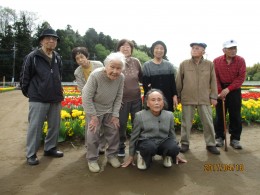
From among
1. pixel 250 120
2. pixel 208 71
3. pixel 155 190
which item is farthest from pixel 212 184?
pixel 250 120

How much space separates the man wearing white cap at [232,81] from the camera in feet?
15.6

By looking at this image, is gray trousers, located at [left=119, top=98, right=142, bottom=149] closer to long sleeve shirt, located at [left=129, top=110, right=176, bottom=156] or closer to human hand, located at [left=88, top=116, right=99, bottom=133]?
long sleeve shirt, located at [left=129, top=110, right=176, bottom=156]

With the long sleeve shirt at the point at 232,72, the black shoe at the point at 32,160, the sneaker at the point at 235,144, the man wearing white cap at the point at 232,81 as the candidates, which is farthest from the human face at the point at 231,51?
the black shoe at the point at 32,160

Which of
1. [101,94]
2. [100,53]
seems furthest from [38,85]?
[100,53]

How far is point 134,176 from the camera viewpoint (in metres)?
3.55

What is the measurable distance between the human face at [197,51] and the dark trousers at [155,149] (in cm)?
155

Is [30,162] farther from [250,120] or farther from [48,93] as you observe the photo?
[250,120]

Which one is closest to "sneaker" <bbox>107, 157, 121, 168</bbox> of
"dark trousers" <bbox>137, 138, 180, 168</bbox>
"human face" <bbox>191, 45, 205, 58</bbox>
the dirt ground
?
the dirt ground

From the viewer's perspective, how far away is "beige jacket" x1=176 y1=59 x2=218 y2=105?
179 inches

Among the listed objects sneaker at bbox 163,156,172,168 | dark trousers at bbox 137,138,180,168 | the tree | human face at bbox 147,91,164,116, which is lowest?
sneaker at bbox 163,156,172,168

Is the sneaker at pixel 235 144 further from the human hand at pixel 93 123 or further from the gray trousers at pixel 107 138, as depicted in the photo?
the human hand at pixel 93 123

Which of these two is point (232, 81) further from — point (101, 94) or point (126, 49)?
point (101, 94)

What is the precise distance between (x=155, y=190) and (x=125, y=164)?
87 cm

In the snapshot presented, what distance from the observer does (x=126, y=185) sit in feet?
10.7
